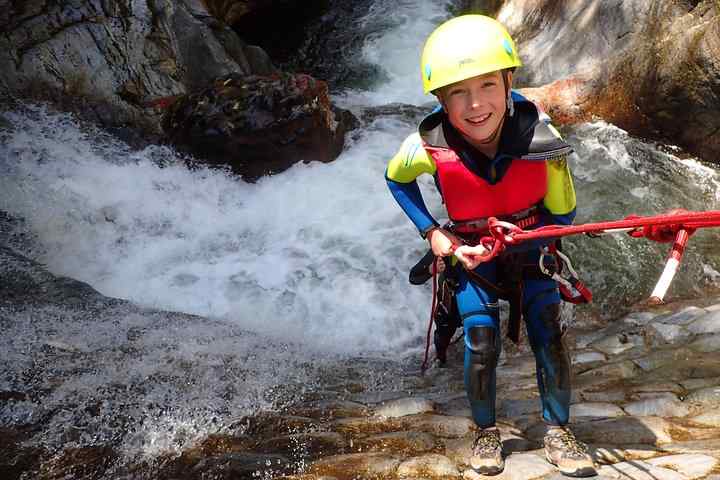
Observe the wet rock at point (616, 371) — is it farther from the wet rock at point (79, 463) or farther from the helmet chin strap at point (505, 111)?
the wet rock at point (79, 463)

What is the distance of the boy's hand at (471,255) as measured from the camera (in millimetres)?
2309

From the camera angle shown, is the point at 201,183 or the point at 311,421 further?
the point at 201,183

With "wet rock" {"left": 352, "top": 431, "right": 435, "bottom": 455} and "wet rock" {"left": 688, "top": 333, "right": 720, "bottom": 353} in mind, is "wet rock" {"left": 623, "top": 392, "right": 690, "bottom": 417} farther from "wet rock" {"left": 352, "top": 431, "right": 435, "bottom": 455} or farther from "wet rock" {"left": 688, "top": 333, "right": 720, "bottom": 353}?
Result: "wet rock" {"left": 352, "top": 431, "right": 435, "bottom": 455}

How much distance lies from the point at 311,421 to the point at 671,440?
162 centimetres

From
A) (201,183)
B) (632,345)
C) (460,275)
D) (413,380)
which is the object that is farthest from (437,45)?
(201,183)

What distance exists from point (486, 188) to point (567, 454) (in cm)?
108

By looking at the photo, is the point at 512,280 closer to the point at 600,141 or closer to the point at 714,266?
the point at 714,266

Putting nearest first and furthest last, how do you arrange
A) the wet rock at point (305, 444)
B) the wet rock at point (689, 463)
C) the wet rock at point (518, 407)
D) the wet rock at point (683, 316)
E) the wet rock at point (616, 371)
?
the wet rock at point (689, 463), the wet rock at point (305, 444), the wet rock at point (518, 407), the wet rock at point (616, 371), the wet rock at point (683, 316)

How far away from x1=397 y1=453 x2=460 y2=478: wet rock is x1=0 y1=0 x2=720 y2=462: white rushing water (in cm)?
95

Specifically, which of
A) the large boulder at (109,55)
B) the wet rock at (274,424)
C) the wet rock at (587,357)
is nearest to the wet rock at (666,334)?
the wet rock at (587,357)

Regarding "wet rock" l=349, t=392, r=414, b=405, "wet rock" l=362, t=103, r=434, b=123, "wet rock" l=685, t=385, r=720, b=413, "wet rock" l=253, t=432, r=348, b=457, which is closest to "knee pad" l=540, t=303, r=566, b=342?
"wet rock" l=685, t=385, r=720, b=413

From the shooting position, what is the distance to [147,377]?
319cm

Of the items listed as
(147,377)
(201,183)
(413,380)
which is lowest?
(413,380)

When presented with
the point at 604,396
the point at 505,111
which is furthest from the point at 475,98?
the point at 604,396
